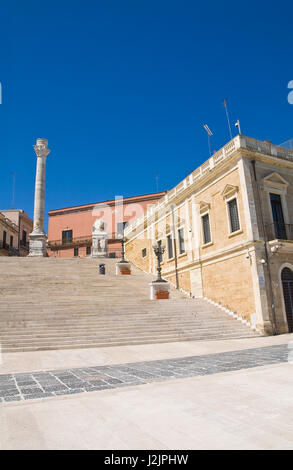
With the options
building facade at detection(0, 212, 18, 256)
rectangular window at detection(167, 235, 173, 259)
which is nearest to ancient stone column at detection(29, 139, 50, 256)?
building facade at detection(0, 212, 18, 256)

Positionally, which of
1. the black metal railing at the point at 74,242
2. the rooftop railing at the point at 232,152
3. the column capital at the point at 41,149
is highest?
the column capital at the point at 41,149

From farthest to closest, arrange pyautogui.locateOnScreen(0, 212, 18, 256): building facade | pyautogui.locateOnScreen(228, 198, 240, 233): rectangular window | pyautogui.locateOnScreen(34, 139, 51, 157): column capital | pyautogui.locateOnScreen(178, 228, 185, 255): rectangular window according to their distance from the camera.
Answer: pyautogui.locateOnScreen(0, 212, 18, 256): building facade, pyautogui.locateOnScreen(34, 139, 51, 157): column capital, pyautogui.locateOnScreen(178, 228, 185, 255): rectangular window, pyautogui.locateOnScreen(228, 198, 240, 233): rectangular window

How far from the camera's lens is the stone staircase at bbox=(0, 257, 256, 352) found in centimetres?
1050

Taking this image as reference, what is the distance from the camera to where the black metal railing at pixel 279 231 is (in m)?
16.0

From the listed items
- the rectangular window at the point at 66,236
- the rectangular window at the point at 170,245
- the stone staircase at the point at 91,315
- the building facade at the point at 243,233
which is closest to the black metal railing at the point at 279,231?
the building facade at the point at 243,233

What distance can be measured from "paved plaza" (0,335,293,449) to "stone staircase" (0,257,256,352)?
12.4 feet

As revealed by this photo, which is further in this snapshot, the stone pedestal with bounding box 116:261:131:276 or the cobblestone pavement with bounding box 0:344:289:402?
the stone pedestal with bounding box 116:261:131:276

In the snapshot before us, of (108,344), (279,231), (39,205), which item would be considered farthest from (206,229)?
(39,205)

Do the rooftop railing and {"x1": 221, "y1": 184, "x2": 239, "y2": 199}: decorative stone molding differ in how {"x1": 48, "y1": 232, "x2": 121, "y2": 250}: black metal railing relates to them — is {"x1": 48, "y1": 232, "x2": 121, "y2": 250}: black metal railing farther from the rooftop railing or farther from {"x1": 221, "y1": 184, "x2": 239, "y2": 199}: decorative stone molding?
{"x1": 221, "y1": 184, "x2": 239, "y2": 199}: decorative stone molding

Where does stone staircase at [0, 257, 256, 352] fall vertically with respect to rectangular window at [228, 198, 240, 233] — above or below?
below

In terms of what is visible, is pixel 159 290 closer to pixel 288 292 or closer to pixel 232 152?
pixel 288 292

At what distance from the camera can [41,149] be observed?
3183cm

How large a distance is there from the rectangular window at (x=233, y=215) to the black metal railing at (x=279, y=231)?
1.62 meters

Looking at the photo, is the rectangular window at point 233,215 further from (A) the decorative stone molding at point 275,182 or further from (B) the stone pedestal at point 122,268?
(B) the stone pedestal at point 122,268
